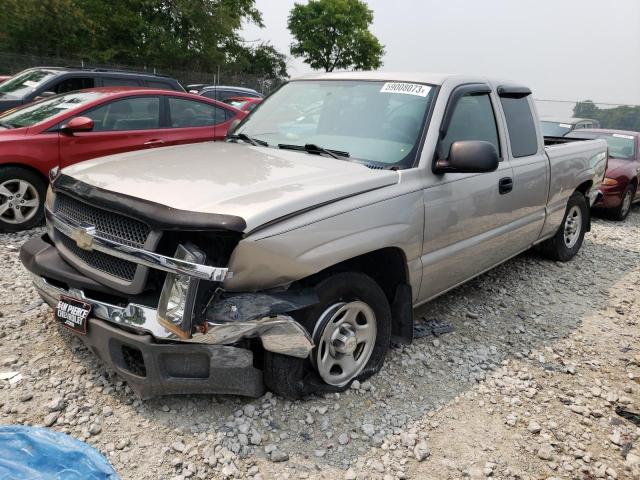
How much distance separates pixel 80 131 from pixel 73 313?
11.8 ft

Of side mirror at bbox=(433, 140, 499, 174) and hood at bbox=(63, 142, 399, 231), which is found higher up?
side mirror at bbox=(433, 140, 499, 174)

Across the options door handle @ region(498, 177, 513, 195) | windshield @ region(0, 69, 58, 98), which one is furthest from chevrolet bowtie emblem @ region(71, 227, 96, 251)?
windshield @ region(0, 69, 58, 98)

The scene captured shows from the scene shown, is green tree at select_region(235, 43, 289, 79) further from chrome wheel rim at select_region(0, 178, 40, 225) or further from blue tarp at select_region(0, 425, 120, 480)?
blue tarp at select_region(0, 425, 120, 480)

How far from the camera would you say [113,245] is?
8.09ft

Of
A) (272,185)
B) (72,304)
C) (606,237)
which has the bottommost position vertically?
(606,237)

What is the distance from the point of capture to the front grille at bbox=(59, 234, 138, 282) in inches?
98.4

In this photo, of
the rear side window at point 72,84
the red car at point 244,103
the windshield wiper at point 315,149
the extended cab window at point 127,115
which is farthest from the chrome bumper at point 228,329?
the rear side window at point 72,84

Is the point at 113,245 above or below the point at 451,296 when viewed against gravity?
above

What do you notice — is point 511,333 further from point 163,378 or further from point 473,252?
point 163,378

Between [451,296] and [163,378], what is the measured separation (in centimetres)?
282

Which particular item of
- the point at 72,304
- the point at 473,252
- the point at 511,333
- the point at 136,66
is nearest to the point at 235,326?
the point at 72,304

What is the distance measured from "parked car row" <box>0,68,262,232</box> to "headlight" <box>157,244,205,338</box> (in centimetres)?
250

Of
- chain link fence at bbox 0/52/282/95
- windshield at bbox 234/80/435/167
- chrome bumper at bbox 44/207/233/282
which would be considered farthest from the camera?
chain link fence at bbox 0/52/282/95

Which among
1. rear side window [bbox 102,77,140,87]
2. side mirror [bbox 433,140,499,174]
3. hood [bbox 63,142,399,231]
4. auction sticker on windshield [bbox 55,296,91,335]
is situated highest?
rear side window [bbox 102,77,140,87]
